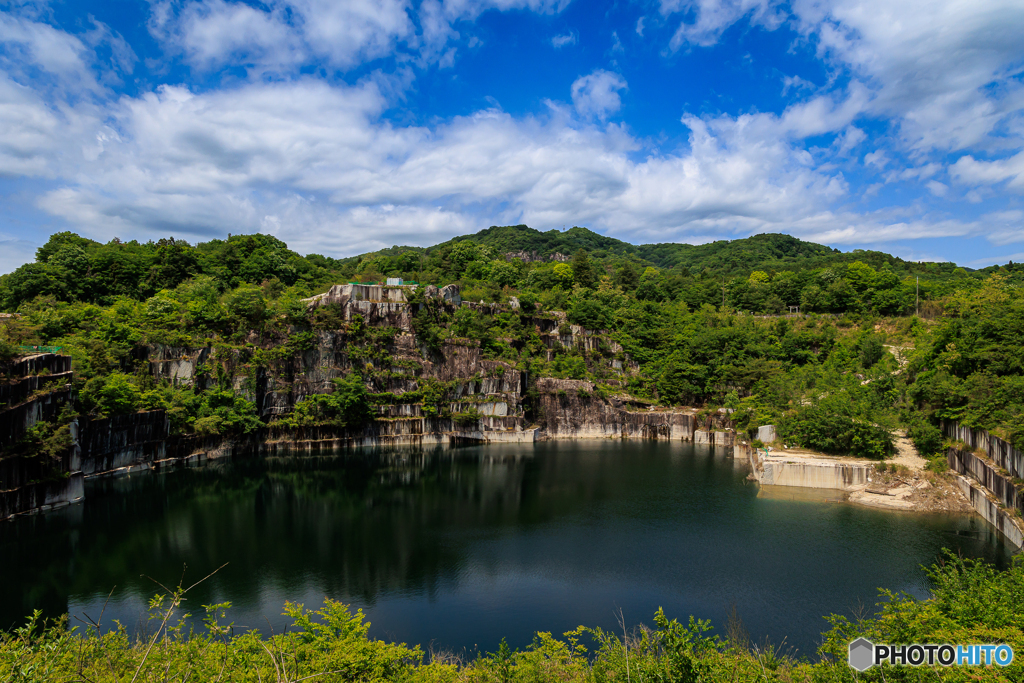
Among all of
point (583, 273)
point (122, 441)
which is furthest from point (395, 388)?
point (583, 273)

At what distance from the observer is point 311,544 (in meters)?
23.8

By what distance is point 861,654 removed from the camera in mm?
10281

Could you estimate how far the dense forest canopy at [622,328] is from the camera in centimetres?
3297

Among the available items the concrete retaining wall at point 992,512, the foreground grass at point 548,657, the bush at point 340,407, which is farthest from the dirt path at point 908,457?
the bush at point 340,407

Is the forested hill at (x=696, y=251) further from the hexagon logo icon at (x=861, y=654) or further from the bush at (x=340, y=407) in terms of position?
the hexagon logo icon at (x=861, y=654)

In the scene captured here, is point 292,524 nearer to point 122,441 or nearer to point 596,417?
point 122,441

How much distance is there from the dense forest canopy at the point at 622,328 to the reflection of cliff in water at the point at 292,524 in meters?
7.98

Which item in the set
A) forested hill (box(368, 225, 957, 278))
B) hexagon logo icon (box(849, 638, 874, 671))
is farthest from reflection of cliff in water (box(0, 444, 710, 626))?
forested hill (box(368, 225, 957, 278))

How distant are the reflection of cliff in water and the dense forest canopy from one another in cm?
798

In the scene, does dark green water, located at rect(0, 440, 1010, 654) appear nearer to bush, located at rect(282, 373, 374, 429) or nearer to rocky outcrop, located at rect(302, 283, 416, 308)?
bush, located at rect(282, 373, 374, 429)

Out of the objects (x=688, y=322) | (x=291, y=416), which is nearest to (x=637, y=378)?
(x=688, y=322)

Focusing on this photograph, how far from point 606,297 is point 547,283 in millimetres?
8292

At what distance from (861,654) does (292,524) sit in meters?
24.0

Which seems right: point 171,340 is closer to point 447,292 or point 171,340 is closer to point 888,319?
point 447,292
